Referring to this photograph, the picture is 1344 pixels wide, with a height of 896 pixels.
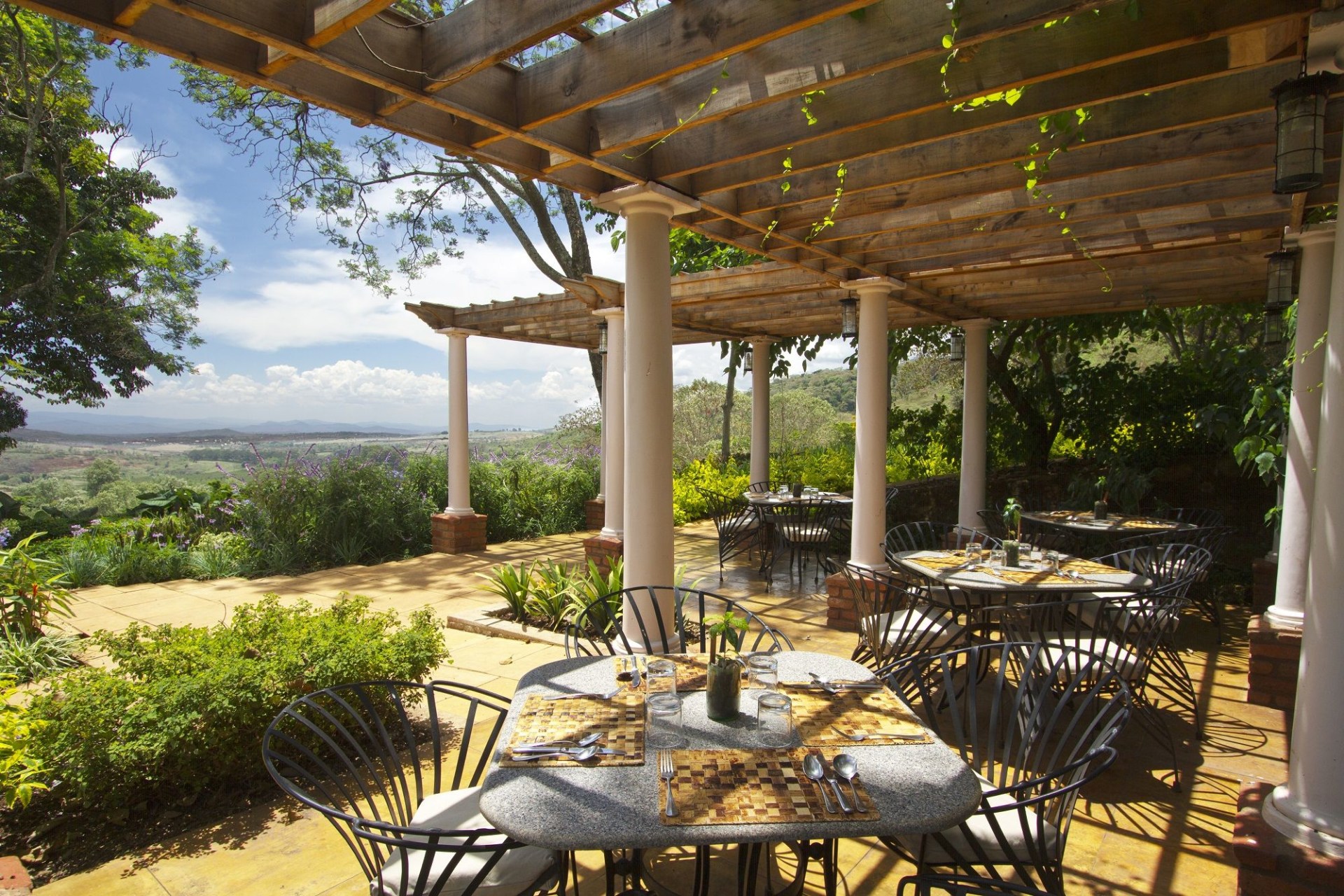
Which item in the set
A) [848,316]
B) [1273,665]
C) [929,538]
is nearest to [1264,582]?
[1273,665]

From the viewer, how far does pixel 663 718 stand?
5.90 feet

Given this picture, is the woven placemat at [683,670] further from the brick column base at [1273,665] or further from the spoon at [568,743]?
the brick column base at [1273,665]

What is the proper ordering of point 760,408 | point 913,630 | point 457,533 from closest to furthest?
1. point 913,630
2. point 457,533
3. point 760,408

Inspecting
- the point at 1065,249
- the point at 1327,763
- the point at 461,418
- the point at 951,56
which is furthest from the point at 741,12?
the point at 461,418

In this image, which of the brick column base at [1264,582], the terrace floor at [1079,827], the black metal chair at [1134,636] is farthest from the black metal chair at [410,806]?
the brick column base at [1264,582]

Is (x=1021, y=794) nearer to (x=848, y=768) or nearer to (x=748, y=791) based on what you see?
(x=848, y=768)

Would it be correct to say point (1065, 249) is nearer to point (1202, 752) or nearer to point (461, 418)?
point (1202, 752)

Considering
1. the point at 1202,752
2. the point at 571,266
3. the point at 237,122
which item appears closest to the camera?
the point at 1202,752

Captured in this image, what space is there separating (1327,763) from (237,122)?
1201 cm

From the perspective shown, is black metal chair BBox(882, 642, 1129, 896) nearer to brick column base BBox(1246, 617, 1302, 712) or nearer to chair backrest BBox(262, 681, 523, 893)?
chair backrest BBox(262, 681, 523, 893)

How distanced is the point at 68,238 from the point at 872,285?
11.3 metres

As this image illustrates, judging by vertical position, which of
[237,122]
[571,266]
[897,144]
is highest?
[237,122]

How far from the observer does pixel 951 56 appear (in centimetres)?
218

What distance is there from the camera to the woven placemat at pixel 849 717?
5.67 ft
